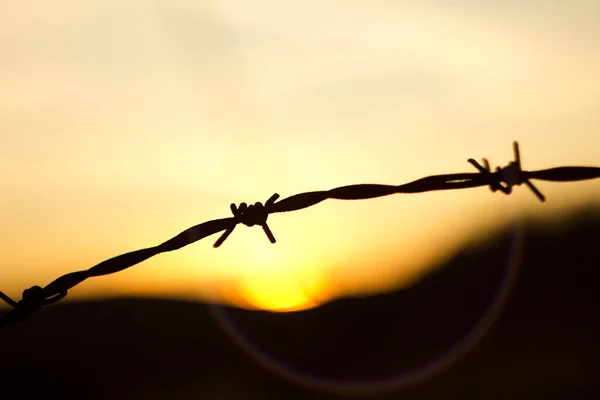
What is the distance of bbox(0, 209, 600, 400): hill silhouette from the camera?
813 inches

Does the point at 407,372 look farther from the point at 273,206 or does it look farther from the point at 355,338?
the point at 273,206

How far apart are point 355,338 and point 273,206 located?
20.4 metres

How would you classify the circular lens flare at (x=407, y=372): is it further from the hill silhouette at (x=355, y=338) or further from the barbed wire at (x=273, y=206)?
the barbed wire at (x=273, y=206)

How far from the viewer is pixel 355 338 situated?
2402 centimetres

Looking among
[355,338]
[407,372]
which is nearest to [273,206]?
[407,372]

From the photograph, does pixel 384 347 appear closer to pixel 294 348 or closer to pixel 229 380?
pixel 294 348

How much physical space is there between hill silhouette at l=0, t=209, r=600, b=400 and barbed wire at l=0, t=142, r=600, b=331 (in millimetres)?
15175

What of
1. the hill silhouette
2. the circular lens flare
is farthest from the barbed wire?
the circular lens flare

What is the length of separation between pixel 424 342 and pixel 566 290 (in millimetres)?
3497

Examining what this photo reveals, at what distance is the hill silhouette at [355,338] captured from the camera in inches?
813

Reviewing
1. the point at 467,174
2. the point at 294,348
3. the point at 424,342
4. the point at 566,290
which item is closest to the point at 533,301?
the point at 566,290

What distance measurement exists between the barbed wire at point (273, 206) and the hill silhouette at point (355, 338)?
15175mm

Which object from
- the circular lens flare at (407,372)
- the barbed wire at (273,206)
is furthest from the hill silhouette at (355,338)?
the barbed wire at (273,206)

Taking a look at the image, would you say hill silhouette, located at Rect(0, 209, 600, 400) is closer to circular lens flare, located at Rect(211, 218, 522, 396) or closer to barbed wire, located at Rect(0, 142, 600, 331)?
circular lens flare, located at Rect(211, 218, 522, 396)
